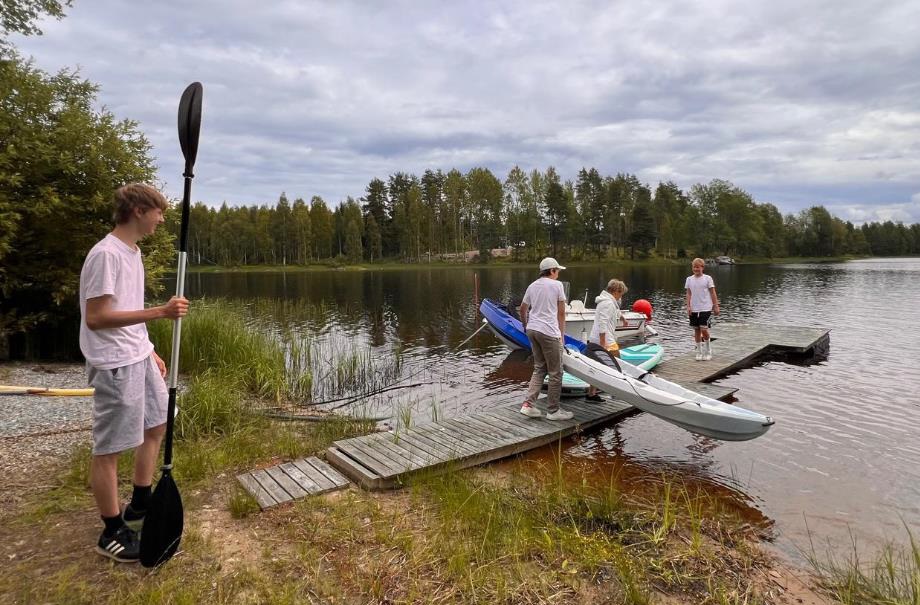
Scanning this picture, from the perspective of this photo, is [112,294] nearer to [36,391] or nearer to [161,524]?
[161,524]

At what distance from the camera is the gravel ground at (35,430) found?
455 centimetres

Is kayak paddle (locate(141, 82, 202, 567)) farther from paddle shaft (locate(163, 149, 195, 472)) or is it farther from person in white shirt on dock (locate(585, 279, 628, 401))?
person in white shirt on dock (locate(585, 279, 628, 401))

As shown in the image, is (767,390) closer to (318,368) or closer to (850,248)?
(318,368)

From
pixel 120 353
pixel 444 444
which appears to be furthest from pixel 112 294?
pixel 444 444

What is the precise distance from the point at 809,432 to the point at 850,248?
118923 millimetres

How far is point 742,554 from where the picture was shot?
412 centimetres

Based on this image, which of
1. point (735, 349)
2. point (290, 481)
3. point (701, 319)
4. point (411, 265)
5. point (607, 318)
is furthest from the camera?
point (411, 265)

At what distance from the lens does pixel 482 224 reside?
73.9 meters

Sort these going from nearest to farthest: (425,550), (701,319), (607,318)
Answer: (425,550) < (607,318) < (701,319)

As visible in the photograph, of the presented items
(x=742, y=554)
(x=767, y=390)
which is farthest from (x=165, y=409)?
(x=767, y=390)

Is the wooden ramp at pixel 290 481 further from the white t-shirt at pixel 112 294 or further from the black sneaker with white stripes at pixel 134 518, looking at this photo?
the white t-shirt at pixel 112 294

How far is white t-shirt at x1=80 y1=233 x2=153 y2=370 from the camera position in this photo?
2.76 m

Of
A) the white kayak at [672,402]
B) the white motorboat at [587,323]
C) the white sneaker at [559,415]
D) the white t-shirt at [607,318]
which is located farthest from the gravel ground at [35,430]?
the white motorboat at [587,323]

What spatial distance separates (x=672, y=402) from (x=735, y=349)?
25.2 ft
